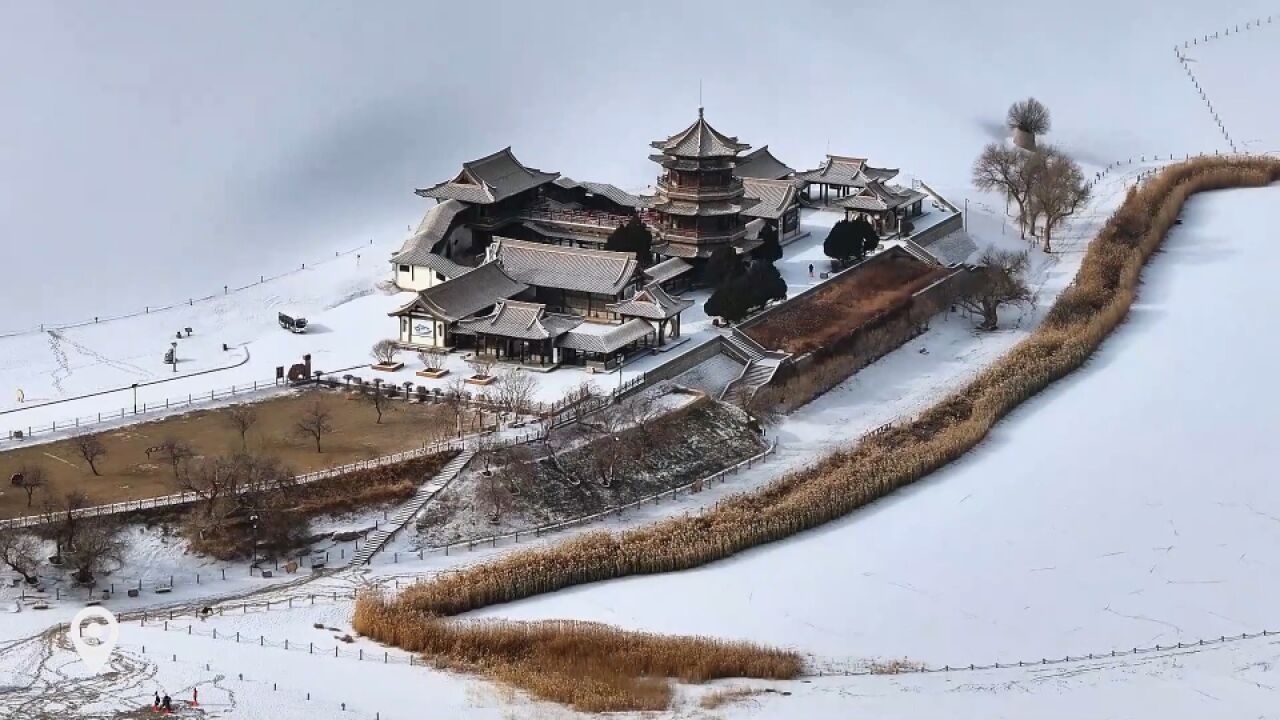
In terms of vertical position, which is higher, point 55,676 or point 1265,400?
point 1265,400

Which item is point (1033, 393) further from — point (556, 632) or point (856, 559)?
point (556, 632)

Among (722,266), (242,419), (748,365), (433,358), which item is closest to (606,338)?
(748,365)

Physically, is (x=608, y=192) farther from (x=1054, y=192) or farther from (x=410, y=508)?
(x=410, y=508)

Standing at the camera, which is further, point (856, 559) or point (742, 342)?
point (742, 342)

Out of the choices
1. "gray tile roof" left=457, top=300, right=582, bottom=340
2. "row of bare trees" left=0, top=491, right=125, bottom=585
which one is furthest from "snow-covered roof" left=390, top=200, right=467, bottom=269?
"row of bare trees" left=0, top=491, right=125, bottom=585

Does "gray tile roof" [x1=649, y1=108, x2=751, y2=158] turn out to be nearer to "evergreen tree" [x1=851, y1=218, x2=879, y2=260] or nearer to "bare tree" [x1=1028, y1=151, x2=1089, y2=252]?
"evergreen tree" [x1=851, y1=218, x2=879, y2=260]

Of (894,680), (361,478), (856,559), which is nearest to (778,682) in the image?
(894,680)
